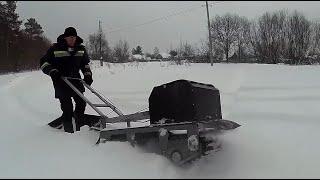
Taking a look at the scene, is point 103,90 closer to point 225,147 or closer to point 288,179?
point 225,147

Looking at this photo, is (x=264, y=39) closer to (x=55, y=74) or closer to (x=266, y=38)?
(x=266, y=38)

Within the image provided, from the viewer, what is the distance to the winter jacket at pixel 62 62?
22.5ft

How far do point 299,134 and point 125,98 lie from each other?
6056 millimetres

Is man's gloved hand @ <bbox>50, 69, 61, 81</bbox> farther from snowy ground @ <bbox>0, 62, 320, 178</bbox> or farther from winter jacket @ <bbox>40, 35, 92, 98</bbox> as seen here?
snowy ground @ <bbox>0, 62, 320, 178</bbox>

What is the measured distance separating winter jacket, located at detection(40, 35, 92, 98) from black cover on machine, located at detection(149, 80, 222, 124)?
1841mm

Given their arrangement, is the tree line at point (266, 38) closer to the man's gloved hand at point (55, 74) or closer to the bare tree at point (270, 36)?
the bare tree at point (270, 36)

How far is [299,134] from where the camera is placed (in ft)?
21.7

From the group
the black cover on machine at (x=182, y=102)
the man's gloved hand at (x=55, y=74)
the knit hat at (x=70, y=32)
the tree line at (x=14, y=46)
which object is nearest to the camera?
the black cover on machine at (x=182, y=102)

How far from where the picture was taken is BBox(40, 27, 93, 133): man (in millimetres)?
6793

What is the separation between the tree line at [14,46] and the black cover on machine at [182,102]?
38.3 m

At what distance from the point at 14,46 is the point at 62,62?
4123 centimetres

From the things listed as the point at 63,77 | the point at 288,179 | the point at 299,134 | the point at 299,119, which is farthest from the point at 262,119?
the point at 63,77

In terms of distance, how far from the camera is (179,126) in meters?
5.04

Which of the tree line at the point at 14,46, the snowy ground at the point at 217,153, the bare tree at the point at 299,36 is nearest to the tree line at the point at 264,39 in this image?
the bare tree at the point at 299,36
